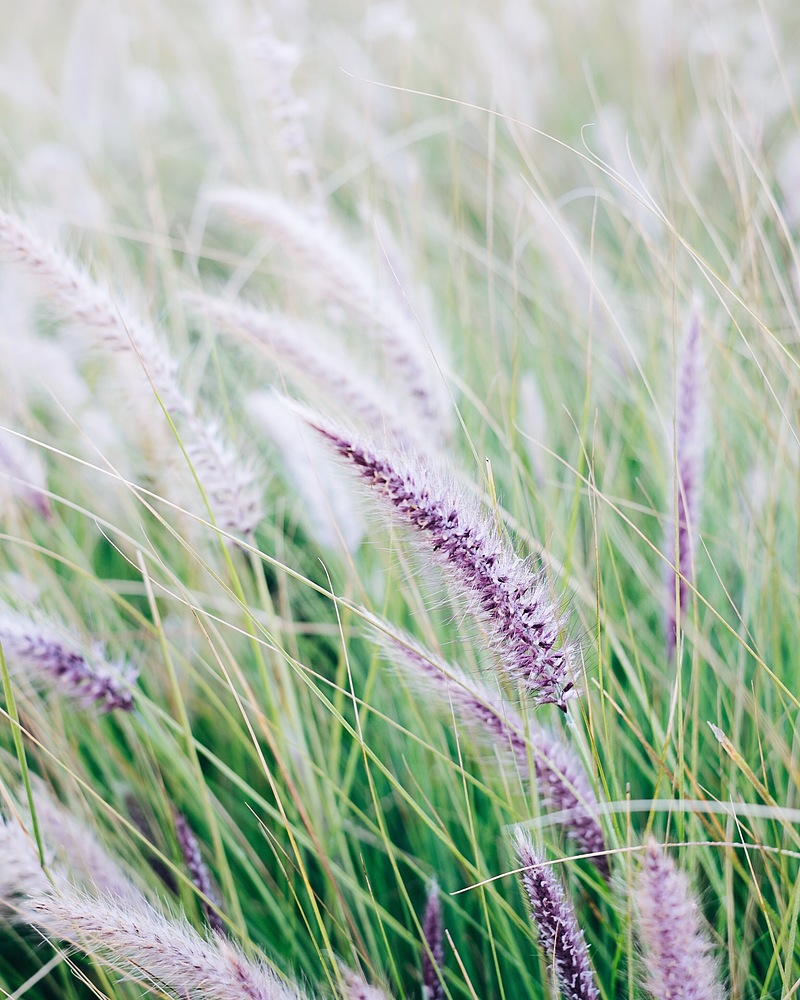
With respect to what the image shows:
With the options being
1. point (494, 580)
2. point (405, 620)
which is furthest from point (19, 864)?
point (405, 620)

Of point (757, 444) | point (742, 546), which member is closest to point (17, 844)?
point (742, 546)

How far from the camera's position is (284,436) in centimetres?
105

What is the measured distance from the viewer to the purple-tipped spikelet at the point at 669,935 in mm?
550

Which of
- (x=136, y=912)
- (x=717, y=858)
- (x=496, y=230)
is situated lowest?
(x=717, y=858)

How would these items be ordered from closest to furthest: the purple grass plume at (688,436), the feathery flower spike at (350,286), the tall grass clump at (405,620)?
the tall grass clump at (405,620)
the purple grass plume at (688,436)
the feathery flower spike at (350,286)

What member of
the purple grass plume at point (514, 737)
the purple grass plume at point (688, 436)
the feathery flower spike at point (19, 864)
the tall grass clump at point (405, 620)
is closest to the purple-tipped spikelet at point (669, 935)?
the tall grass clump at point (405, 620)

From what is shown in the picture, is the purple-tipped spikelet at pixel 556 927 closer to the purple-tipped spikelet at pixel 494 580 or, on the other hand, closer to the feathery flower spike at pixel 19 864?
the purple-tipped spikelet at pixel 494 580

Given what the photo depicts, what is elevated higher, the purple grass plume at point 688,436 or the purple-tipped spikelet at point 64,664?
the purple grass plume at point 688,436

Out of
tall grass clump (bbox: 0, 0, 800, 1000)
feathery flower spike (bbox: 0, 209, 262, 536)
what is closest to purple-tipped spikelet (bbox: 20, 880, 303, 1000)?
tall grass clump (bbox: 0, 0, 800, 1000)

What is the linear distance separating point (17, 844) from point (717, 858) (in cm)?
77

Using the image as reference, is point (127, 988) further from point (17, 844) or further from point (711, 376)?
point (711, 376)

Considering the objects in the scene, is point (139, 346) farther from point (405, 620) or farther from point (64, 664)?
point (405, 620)

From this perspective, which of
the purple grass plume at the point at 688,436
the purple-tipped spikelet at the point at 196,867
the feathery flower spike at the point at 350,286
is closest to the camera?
the purple-tipped spikelet at the point at 196,867

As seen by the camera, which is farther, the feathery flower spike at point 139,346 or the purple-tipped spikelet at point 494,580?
the feathery flower spike at point 139,346
